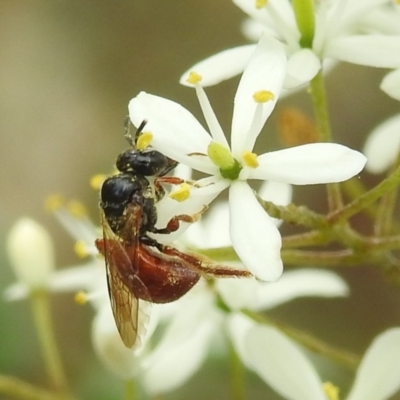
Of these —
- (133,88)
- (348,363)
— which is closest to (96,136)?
(133,88)

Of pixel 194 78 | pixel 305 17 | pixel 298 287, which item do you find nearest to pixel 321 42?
pixel 305 17

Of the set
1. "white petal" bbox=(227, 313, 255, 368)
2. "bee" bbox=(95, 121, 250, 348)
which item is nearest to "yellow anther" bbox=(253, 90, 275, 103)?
"bee" bbox=(95, 121, 250, 348)

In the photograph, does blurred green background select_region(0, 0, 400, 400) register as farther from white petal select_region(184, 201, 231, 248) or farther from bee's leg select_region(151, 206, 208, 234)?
bee's leg select_region(151, 206, 208, 234)

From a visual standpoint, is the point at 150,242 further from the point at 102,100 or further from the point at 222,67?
the point at 102,100

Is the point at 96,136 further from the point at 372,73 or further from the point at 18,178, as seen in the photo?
the point at 372,73

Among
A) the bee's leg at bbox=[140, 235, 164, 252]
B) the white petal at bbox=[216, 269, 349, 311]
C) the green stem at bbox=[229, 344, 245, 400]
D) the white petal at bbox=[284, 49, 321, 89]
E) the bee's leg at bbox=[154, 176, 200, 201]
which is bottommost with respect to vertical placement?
the green stem at bbox=[229, 344, 245, 400]

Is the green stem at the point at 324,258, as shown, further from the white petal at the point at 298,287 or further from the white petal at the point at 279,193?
the white petal at the point at 298,287

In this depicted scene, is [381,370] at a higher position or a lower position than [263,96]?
lower
